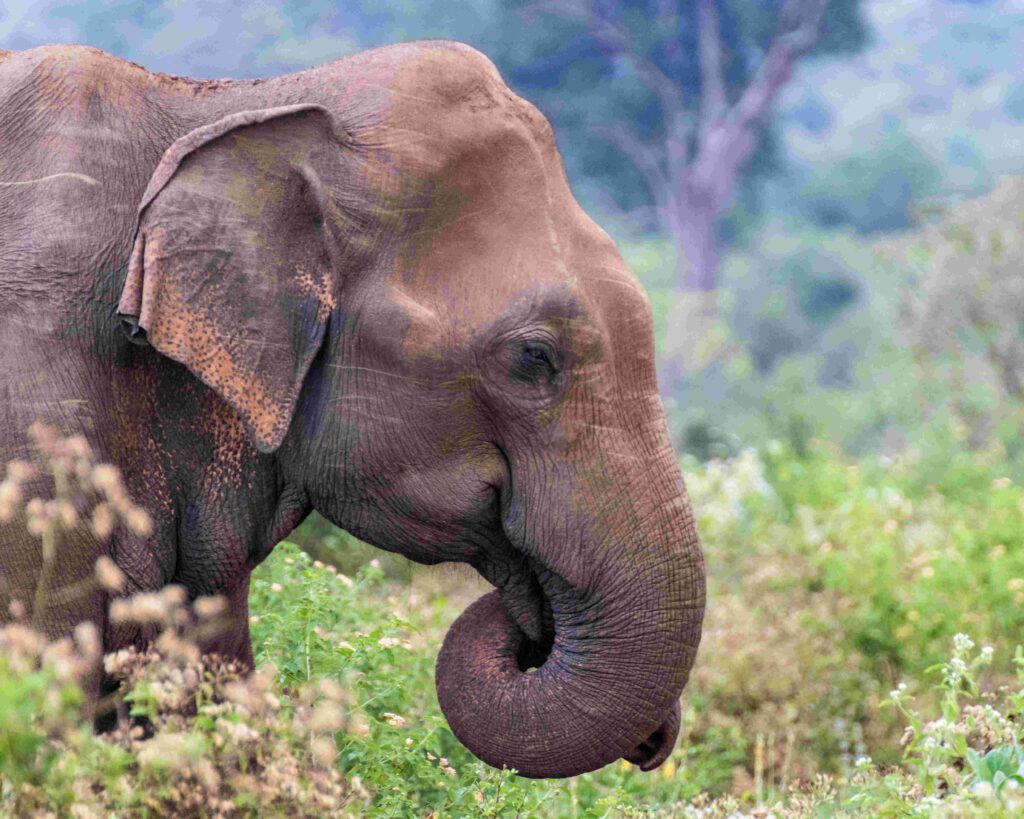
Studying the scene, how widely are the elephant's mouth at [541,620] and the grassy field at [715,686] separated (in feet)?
0.58

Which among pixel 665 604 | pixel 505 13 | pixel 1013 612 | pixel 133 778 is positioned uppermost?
pixel 133 778

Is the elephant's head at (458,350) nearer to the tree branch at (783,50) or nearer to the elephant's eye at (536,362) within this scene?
the elephant's eye at (536,362)

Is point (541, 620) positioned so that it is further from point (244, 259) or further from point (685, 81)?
point (685, 81)

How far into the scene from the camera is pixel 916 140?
1713 inches

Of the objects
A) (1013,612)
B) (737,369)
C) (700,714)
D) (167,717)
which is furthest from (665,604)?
(737,369)

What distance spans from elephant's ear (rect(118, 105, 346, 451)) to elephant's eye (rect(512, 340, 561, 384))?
1.42 feet

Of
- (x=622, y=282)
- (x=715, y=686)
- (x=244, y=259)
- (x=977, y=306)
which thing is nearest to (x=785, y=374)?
(x=977, y=306)

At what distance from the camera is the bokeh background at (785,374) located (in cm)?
418

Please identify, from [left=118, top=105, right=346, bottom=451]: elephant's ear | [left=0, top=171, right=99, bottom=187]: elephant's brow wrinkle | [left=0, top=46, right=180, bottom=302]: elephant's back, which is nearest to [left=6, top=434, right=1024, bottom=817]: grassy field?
[left=118, top=105, right=346, bottom=451]: elephant's ear

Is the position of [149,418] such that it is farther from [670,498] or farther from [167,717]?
[670,498]

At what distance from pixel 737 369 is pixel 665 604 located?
2699 cm

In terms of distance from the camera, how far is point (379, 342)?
10.7 feet

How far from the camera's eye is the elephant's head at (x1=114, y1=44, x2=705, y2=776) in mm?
3203

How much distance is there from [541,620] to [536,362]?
25.7 inches
